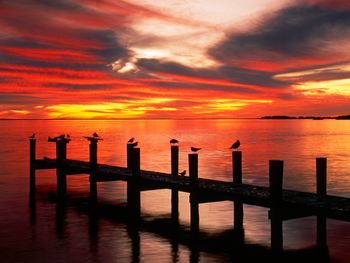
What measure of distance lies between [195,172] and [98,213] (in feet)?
25.4

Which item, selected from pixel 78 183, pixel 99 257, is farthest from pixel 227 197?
pixel 78 183

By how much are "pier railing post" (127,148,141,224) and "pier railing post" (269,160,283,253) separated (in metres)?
7.47

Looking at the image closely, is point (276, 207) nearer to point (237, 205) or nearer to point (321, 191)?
point (321, 191)

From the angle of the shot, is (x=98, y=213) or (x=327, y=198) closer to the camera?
(x=327, y=198)

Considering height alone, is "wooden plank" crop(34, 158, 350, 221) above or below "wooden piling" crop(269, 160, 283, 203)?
below

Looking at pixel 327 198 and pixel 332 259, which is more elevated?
pixel 327 198

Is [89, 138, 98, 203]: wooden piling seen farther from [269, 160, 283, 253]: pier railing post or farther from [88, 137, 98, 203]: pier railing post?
[269, 160, 283, 253]: pier railing post

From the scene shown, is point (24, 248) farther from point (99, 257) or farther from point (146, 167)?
point (146, 167)

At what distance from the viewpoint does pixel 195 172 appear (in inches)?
715

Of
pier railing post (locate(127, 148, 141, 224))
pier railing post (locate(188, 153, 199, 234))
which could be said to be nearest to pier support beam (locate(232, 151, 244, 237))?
pier railing post (locate(188, 153, 199, 234))

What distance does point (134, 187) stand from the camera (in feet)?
70.2

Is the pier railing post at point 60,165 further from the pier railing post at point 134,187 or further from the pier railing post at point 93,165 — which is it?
the pier railing post at point 134,187

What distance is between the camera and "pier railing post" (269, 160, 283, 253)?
47.3 feet

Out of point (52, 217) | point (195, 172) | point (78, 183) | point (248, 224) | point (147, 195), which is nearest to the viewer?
point (195, 172)
